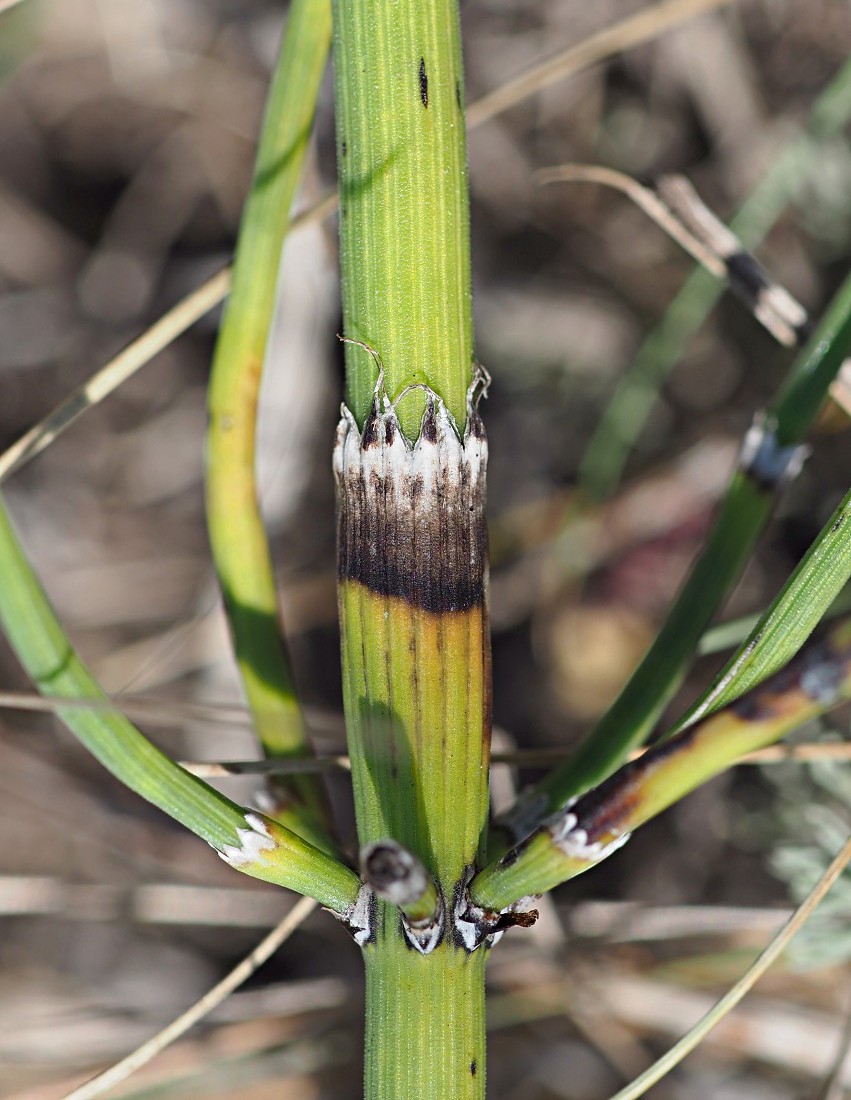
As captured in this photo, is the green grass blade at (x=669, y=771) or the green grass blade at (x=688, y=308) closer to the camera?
the green grass blade at (x=669, y=771)

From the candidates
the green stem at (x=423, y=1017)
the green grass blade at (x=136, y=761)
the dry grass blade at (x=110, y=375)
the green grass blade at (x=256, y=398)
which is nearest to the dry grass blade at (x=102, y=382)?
the dry grass blade at (x=110, y=375)

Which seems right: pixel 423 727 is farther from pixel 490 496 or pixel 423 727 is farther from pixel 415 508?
pixel 490 496

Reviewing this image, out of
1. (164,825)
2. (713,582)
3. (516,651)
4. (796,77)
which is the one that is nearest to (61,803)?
(164,825)

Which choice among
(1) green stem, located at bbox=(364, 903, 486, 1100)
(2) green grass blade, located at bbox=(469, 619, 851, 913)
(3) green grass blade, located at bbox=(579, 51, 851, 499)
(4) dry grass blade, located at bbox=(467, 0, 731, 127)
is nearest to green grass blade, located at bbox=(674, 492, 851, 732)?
(2) green grass blade, located at bbox=(469, 619, 851, 913)

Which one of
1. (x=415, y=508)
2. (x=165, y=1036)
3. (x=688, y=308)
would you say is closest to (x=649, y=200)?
(x=688, y=308)

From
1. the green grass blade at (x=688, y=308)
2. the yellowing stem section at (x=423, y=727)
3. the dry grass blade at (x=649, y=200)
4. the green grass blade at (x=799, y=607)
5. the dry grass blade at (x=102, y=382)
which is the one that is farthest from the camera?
the green grass blade at (x=688, y=308)

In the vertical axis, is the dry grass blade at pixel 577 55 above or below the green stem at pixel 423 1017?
above

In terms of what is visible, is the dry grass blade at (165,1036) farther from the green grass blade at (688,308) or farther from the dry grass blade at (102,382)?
the green grass blade at (688,308)
